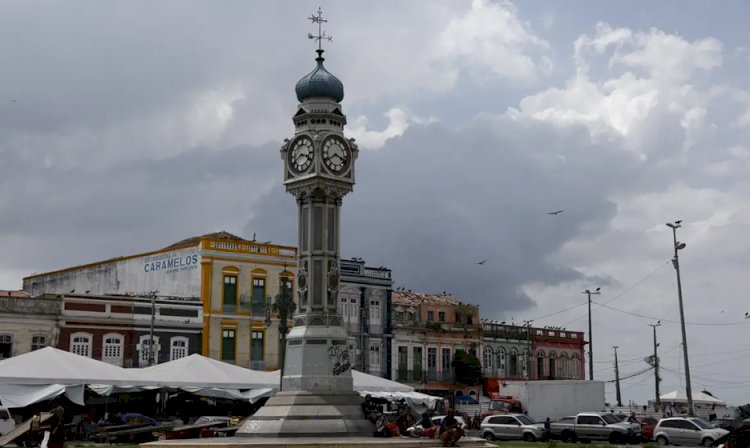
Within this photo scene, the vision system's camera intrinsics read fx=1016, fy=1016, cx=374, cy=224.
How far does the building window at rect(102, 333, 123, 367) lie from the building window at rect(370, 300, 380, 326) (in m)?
17.2

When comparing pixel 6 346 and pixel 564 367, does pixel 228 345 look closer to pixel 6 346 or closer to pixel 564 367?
pixel 6 346

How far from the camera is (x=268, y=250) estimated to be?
2275 inches

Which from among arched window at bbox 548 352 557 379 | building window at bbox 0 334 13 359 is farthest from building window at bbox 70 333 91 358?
arched window at bbox 548 352 557 379

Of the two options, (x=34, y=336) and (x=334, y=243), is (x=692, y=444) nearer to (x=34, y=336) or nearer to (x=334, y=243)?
(x=334, y=243)

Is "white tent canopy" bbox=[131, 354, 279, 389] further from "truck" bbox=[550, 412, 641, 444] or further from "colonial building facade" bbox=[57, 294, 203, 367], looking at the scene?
"truck" bbox=[550, 412, 641, 444]

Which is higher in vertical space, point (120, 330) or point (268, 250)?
point (268, 250)

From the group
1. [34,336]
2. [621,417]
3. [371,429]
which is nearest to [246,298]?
[34,336]

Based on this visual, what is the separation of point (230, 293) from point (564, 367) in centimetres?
3129

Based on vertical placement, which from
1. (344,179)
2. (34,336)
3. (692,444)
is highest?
(344,179)

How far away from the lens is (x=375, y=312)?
63469mm

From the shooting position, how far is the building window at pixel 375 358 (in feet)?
206

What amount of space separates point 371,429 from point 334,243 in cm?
512

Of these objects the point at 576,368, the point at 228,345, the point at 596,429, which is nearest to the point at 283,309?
the point at 596,429

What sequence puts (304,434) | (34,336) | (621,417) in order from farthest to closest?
(34,336) → (621,417) → (304,434)
